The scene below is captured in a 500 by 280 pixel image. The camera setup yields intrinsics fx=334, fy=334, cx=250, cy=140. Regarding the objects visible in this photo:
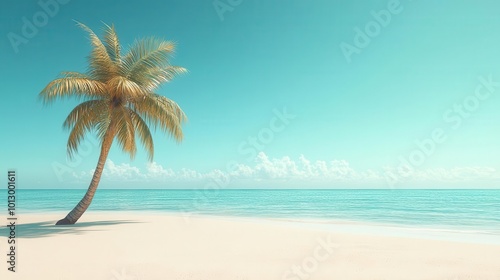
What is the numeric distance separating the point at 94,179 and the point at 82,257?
6139 millimetres

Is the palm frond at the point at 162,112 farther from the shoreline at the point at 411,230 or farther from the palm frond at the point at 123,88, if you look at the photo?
the shoreline at the point at 411,230

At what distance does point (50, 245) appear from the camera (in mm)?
8656

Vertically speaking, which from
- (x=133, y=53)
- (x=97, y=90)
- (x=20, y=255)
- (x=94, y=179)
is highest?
(x=133, y=53)

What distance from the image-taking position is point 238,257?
7.61m

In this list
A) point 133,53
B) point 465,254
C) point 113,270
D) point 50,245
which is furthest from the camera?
point 133,53

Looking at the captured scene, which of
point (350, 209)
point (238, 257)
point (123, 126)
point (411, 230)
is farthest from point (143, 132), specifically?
point (350, 209)

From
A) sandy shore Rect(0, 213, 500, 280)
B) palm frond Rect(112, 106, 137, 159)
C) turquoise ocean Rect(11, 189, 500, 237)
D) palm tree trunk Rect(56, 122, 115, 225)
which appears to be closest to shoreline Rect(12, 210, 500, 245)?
turquoise ocean Rect(11, 189, 500, 237)

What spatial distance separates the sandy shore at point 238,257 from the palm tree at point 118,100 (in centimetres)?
382

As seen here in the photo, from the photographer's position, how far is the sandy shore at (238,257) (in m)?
6.18

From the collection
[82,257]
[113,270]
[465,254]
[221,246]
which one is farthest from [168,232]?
[465,254]

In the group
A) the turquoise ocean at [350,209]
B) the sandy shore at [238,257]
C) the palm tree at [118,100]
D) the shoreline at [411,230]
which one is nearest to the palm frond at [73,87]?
the palm tree at [118,100]

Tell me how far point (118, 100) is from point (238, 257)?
842cm

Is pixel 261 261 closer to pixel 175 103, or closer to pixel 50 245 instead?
pixel 50 245

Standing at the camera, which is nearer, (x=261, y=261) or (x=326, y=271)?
(x=326, y=271)
